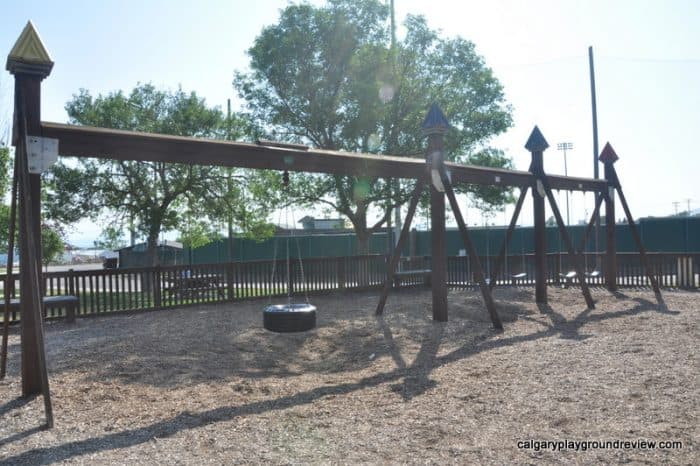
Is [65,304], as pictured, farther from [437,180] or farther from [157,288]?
[437,180]

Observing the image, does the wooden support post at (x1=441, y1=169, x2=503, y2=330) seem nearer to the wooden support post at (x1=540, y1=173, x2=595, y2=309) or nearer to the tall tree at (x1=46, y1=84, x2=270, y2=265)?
the wooden support post at (x1=540, y1=173, x2=595, y2=309)

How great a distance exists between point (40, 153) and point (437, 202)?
576 cm

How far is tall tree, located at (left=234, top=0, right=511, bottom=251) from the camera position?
15805 mm

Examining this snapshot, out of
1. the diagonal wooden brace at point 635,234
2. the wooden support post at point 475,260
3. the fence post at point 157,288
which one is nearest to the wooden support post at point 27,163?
the wooden support post at point 475,260

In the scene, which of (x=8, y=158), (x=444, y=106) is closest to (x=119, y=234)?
(x=8, y=158)

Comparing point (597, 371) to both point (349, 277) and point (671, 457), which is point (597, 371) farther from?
point (349, 277)

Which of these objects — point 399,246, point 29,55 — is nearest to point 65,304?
point 29,55

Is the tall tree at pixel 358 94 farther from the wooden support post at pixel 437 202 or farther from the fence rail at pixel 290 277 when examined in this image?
the wooden support post at pixel 437 202

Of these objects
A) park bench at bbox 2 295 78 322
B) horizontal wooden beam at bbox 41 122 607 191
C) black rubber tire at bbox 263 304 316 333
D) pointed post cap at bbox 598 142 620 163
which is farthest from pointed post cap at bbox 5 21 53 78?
pointed post cap at bbox 598 142 620 163

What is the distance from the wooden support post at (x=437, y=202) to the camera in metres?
8.75

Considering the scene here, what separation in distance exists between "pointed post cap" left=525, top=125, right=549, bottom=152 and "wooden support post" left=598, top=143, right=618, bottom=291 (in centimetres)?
295

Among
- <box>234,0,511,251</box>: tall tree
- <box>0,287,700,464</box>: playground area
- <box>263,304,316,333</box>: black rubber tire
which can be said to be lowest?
<box>0,287,700,464</box>: playground area

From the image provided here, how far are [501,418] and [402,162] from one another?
17.2 ft

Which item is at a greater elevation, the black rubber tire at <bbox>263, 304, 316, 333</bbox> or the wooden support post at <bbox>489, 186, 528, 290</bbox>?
the wooden support post at <bbox>489, 186, 528, 290</bbox>
